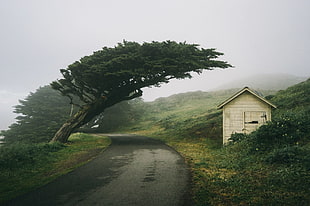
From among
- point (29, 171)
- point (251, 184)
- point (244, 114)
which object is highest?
point (244, 114)

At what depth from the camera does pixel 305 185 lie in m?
5.72

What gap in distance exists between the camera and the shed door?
14.8 metres

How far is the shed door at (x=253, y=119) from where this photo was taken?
48.4 ft

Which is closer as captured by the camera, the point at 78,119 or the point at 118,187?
the point at 118,187

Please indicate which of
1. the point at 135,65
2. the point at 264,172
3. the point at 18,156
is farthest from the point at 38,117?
the point at 264,172

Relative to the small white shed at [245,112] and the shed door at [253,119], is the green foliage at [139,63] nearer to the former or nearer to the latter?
the small white shed at [245,112]

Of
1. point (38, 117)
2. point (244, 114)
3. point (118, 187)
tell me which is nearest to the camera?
point (118, 187)

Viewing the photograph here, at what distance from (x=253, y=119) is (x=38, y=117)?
3414 cm

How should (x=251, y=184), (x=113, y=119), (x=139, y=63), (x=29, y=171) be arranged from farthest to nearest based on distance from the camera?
(x=113, y=119) → (x=139, y=63) → (x=29, y=171) → (x=251, y=184)

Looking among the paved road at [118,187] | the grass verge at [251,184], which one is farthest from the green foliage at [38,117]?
the grass verge at [251,184]

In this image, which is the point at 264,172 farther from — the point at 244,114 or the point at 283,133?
the point at 244,114

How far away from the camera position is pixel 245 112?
15.1 metres

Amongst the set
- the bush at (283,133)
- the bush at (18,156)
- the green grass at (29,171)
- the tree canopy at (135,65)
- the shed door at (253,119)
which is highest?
the tree canopy at (135,65)

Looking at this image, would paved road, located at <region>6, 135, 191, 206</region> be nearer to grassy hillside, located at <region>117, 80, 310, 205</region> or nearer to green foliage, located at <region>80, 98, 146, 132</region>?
grassy hillside, located at <region>117, 80, 310, 205</region>
